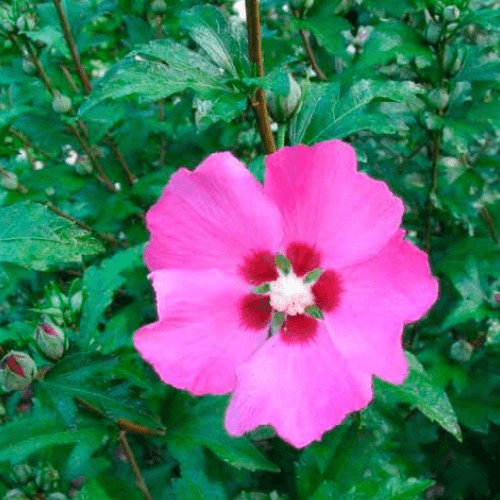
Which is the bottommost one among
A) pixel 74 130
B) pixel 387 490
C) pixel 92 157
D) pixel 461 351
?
pixel 461 351

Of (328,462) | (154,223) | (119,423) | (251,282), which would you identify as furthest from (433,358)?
(154,223)

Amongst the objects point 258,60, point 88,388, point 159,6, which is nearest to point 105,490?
point 88,388

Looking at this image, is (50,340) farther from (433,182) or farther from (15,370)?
(433,182)

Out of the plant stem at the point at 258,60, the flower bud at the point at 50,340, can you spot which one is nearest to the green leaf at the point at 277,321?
the plant stem at the point at 258,60

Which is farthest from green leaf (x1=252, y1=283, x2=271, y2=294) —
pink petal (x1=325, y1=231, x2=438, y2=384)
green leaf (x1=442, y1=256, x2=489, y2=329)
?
green leaf (x1=442, y1=256, x2=489, y2=329)

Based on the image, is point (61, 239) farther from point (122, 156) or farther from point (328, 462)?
point (122, 156)

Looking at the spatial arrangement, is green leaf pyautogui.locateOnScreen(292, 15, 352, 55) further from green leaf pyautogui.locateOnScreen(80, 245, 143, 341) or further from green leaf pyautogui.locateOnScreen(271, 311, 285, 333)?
green leaf pyautogui.locateOnScreen(271, 311, 285, 333)

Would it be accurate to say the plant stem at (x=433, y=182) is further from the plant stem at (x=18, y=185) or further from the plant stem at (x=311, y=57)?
the plant stem at (x=18, y=185)
